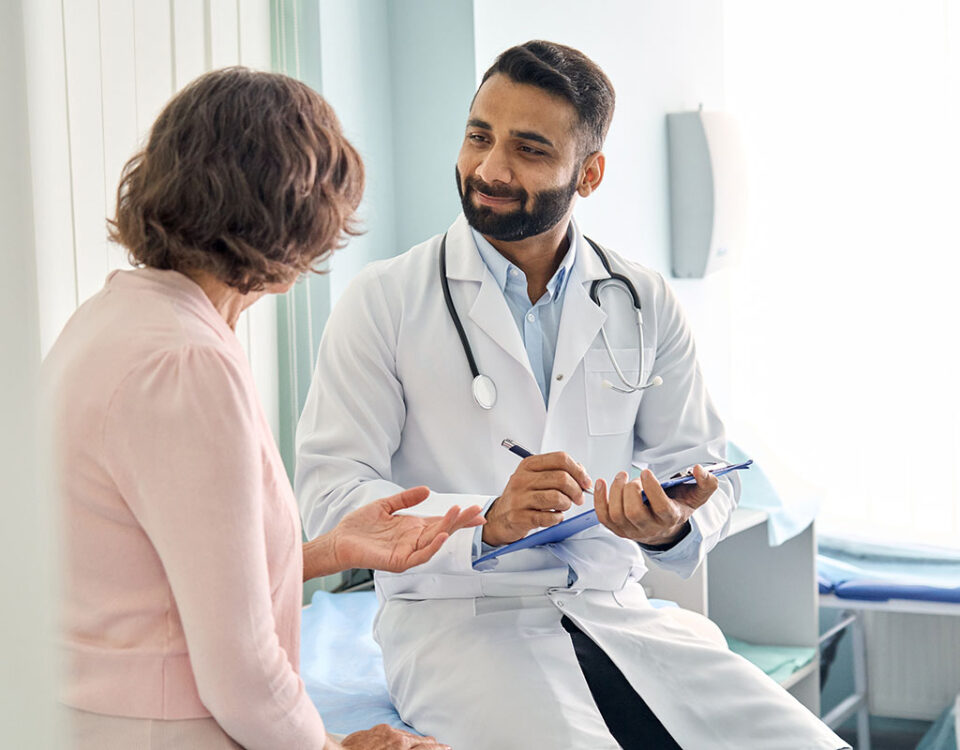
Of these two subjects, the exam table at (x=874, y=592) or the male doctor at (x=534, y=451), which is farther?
the exam table at (x=874, y=592)

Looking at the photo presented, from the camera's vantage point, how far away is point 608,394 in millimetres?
1646

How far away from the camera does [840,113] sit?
3070 mm

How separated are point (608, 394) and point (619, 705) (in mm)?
485

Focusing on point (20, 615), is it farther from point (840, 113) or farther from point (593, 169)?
point (840, 113)

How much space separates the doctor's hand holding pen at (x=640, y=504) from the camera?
1.34 metres

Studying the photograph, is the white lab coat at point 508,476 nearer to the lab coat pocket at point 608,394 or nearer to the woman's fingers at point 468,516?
the lab coat pocket at point 608,394

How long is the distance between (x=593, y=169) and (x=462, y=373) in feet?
1.66

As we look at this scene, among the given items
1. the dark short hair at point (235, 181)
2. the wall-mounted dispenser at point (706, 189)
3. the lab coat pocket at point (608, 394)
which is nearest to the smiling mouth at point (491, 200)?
the lab coat pocket at point (608, 394)

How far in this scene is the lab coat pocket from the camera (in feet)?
5.36

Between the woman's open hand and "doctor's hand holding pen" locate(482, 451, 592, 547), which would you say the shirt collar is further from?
the woman's open hand

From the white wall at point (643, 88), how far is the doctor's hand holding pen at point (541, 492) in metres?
1.37

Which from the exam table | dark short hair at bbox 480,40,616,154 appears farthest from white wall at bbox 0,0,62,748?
the exam table

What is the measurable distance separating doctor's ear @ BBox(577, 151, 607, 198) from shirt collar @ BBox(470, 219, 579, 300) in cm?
12

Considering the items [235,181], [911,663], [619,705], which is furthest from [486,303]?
[911,663]
